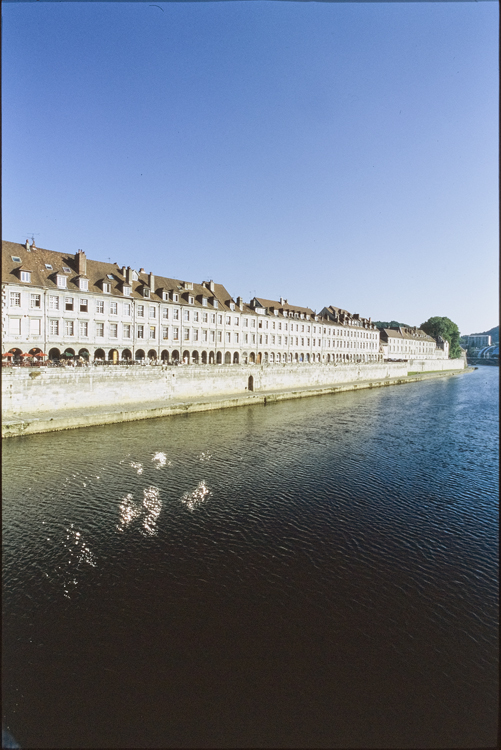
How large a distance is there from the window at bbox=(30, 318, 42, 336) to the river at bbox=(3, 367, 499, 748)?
1980cm

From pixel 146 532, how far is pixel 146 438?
13051 mm

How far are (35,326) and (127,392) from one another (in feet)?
35.6

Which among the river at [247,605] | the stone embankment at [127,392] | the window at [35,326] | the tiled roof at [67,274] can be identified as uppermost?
the tiled roof at [67,274]

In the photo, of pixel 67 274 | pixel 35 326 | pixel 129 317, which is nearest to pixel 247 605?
pixel 35 326

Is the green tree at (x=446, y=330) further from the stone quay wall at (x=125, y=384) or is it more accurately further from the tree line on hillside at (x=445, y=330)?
the stone quay wall at (x=125, y=384)

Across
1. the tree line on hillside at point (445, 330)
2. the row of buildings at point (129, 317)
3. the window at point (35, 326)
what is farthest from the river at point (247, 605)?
the tree line on hillside at point (445, 330)

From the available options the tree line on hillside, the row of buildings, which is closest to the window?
the row of buildings

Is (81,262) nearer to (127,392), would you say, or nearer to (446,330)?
(127,392)

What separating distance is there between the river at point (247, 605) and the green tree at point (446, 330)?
130 m

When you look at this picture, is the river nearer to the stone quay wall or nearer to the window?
the stone quay wall

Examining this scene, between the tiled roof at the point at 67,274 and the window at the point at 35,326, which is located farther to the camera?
the tiled roof at the point at 67,274

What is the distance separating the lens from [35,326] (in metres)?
38.1

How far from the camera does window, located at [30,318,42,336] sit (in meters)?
37.8

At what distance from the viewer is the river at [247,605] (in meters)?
7.99
